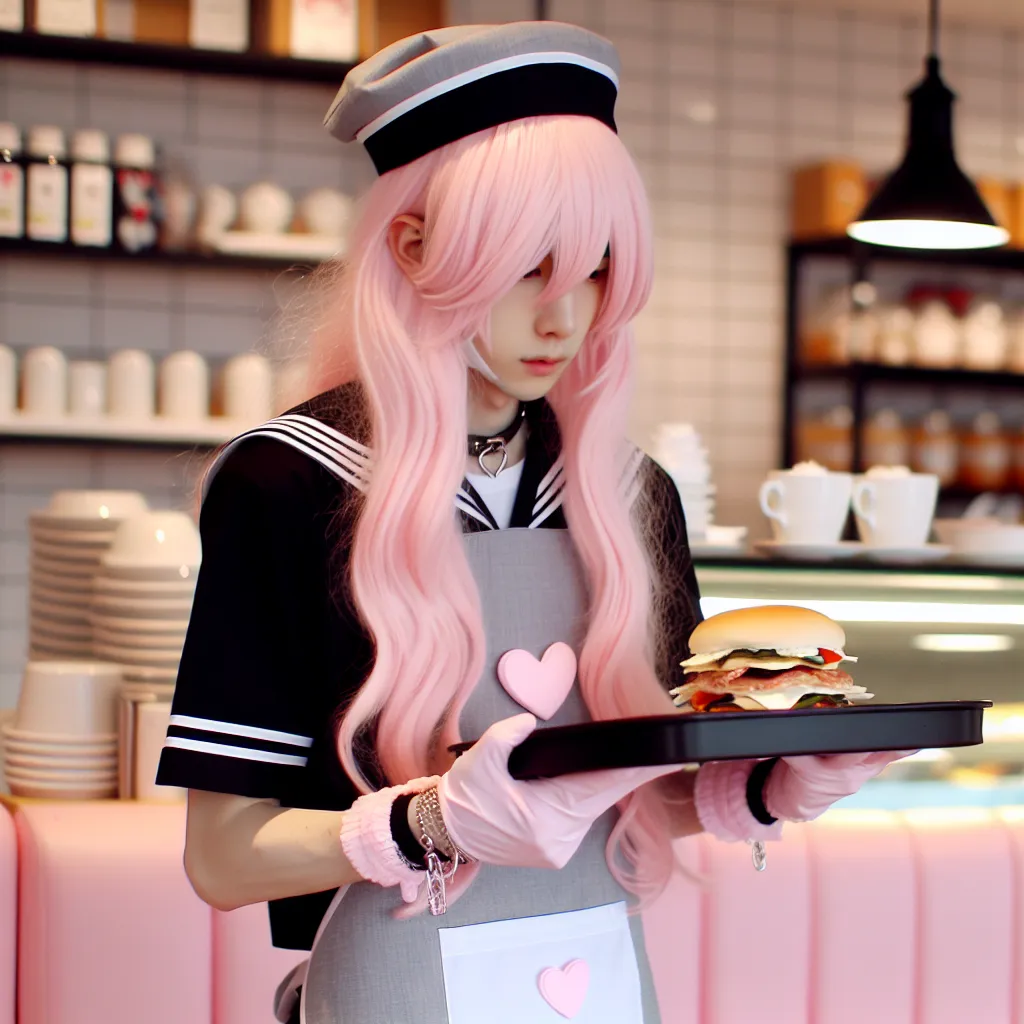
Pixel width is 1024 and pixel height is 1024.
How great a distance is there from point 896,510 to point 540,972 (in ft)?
4.01

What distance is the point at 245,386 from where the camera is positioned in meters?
3.62

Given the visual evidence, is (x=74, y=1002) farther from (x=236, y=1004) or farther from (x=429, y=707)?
(x=429, y=707)

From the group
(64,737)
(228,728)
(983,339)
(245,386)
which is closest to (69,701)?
(64,737)

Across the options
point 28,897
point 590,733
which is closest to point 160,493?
point 28,897

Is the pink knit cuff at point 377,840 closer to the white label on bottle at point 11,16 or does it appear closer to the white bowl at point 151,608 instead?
the white bowl at point 151,608

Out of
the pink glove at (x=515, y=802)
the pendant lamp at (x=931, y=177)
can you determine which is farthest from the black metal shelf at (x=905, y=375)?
the pink glove at (x=515, y=802)

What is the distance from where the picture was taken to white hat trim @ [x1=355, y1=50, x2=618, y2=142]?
99cm

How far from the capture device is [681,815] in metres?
1.21

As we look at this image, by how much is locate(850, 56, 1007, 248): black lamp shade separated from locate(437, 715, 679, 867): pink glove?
8.08ft

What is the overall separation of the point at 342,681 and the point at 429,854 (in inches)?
6.7

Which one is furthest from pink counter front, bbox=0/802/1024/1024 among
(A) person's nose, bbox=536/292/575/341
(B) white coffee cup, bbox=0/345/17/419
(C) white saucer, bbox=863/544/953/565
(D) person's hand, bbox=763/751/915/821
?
(B) white coffee cup, bbox=0/345/17/419

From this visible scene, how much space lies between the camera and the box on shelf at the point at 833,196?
14.9ft

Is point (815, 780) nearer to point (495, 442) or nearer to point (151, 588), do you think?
point (495, 442)

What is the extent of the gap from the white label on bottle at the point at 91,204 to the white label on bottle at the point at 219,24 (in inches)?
17.8
